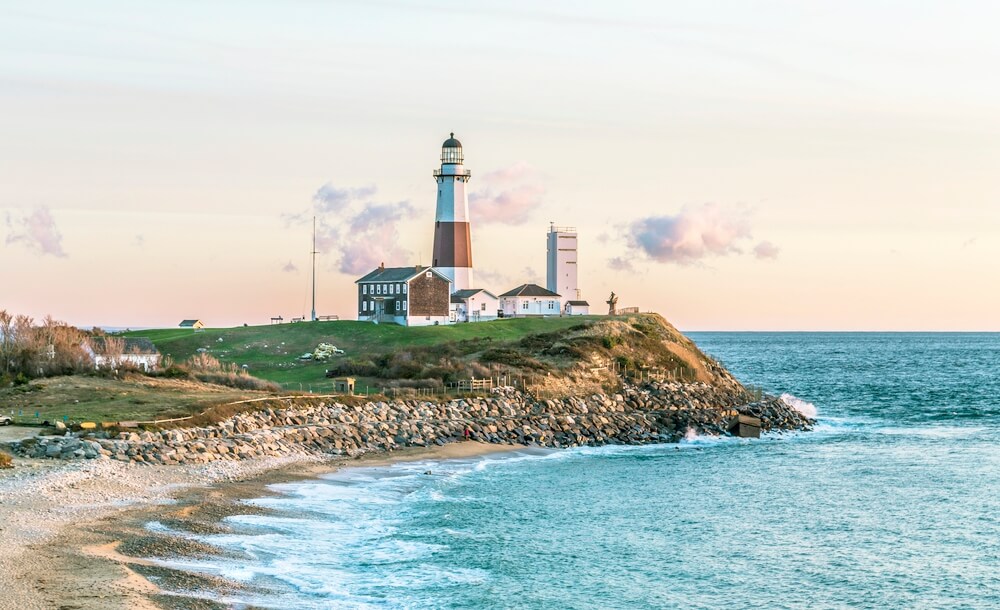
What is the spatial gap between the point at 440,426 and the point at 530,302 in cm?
4907

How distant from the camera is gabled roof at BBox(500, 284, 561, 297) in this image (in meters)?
98.0

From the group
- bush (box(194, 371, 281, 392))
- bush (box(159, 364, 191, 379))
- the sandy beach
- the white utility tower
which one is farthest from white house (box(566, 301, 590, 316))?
the sandy beach

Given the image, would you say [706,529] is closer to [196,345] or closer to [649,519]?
[649,519]

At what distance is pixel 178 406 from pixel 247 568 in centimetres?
2166

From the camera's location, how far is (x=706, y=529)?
32.1 m

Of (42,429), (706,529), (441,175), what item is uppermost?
(441,175)

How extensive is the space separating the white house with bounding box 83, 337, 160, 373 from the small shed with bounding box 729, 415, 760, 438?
3219cm

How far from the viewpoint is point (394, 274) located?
89.8 m

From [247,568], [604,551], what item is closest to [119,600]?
[247,568]

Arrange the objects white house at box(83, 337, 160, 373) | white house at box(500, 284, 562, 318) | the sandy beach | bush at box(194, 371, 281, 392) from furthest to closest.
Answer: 1. white house at box(500, 284, 562, 318)
2. white house at box(83, 337, 160, 373)
3. bush at box(194, 371, 281, 392)
4. the sandy beach

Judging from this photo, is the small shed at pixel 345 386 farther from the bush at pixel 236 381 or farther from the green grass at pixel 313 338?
the green grass at pixel 313 338

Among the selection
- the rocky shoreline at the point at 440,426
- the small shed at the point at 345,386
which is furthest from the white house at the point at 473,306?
the small shed at the point at 345,386

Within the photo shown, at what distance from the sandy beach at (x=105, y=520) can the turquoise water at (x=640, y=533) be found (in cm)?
142

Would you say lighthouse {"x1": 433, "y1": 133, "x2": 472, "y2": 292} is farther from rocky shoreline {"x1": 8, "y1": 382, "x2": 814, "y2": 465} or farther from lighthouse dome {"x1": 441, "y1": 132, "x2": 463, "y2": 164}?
rocky shoreline {"x1": 8, "y1": 382, "x2": 814, "y2": 465}
